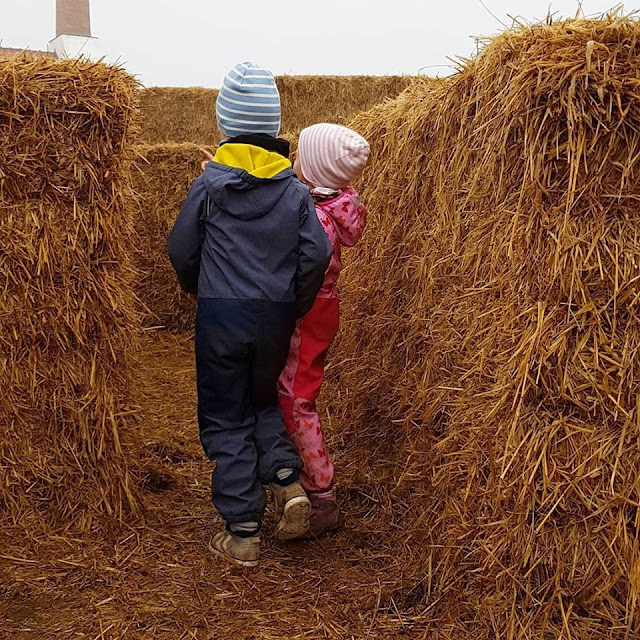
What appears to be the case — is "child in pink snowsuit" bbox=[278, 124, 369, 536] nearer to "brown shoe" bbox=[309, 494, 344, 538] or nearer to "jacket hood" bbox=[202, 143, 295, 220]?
"brown shoe" bbox=[309, 494, 344, 538]

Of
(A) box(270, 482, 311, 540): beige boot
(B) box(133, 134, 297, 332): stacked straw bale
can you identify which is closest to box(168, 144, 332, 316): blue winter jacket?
(A) box(270, 482, 311, 540): beige boot

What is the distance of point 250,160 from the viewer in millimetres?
2809

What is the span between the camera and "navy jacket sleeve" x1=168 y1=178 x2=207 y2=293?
9.14ft

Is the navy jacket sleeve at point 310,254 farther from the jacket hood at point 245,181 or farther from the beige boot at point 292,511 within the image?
the beige boot at point 292,511

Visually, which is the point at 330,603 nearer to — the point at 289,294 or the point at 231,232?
the point at 289,294

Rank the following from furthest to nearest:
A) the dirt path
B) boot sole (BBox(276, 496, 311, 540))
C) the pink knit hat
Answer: the pink knit hat → boot sole (BBox(276, 496, 311, 540)) → the dirt path

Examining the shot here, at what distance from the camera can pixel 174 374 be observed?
586cm

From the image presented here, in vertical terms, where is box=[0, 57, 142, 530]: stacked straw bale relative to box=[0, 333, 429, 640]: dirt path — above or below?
above

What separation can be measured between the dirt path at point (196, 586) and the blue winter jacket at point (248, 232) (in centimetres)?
107

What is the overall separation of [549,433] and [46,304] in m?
1.93

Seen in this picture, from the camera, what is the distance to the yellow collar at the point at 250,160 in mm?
2789

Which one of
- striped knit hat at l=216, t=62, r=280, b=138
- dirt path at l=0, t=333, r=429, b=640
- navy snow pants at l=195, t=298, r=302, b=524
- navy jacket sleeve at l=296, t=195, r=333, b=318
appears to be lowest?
dirt path at l=0, t=333, r=429, b=640

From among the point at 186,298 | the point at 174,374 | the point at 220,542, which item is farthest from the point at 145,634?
the point at 186,298

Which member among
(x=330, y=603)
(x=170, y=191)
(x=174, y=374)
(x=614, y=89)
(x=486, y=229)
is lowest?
(x=174, y=374)
